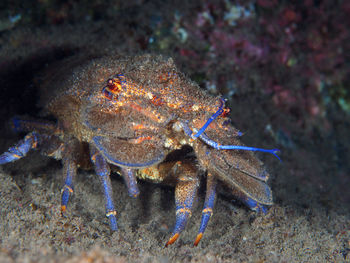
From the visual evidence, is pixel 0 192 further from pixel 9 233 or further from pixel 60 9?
pixel 60 9

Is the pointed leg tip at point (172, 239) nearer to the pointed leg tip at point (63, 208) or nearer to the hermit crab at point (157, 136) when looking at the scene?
the hermit crab at point (157, 136)

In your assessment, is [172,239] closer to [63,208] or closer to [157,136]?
[157,136]

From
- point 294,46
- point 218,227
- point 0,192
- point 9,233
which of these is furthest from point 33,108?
point 294,46

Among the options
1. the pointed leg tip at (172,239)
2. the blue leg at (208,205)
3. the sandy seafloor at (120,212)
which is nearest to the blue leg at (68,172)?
the sandy seafloor at (120,212)

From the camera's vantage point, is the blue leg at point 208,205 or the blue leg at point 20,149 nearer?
the blue leg at point 208,205

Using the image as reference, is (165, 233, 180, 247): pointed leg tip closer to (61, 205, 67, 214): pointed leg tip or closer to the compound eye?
(61, 205, 67, 214): pointed leg tip

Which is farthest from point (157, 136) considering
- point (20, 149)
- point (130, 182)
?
point (20, 149)
